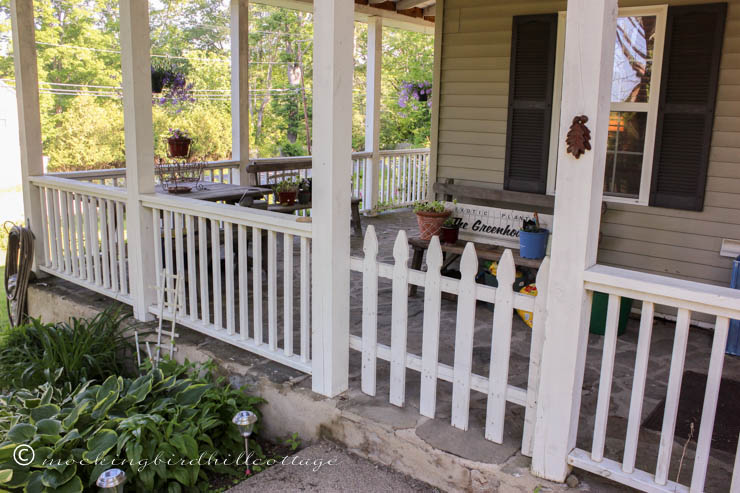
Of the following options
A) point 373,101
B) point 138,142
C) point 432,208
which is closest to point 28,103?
point 138,142

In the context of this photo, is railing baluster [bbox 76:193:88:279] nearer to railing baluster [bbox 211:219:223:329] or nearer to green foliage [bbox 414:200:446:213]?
railing baluster [bbox 211:219:223:329]

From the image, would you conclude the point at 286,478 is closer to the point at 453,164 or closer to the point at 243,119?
the point at 453,164

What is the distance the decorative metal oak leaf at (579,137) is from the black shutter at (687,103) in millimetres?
2554

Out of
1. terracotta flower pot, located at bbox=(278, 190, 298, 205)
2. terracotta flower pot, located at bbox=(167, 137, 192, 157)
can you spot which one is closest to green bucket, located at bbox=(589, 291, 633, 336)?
terracotta flower pot, located at bbox=(278, 190, 298, 205)

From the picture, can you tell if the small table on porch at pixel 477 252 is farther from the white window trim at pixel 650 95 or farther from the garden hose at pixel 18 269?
the garden hose at pixel 18 269

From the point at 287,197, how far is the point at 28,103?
8.21 ft

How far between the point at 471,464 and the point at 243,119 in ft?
19.3

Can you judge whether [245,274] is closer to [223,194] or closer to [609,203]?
[223,194]

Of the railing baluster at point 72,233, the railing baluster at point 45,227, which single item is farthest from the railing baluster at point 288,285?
the railing baluster at point 45,227

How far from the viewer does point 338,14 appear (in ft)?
9.68

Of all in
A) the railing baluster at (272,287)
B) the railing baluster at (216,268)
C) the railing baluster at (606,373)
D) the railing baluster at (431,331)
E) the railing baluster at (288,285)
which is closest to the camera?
the railing baluster at (606,373)

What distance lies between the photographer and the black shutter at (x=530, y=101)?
506 centimetres

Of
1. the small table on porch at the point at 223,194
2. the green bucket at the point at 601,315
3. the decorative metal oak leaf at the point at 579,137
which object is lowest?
the green bucket at the point at 601,315

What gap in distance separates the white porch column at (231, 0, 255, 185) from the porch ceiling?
30cm
